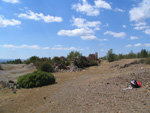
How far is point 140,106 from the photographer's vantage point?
490 cm

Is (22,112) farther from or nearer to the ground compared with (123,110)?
nearer to the ground

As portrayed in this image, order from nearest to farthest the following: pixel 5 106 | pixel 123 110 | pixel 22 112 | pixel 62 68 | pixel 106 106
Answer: pixel 123 110 < pixel 106 106 < pixel 22 112 < pixel 5 106 < pixel 62 68

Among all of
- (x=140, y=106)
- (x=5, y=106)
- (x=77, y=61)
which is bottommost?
(x=5, y=106)

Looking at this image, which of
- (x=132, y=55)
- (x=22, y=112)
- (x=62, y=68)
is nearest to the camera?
(x=22, y=112)

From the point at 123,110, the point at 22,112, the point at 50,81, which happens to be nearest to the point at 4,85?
the point at 50,81

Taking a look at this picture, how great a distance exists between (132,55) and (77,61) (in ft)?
67.4

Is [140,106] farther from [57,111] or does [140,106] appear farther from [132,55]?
[132,55]

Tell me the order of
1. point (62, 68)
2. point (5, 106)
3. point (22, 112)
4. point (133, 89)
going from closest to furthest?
point (22, 112)
point (5, 106)
point (133, 89)
point (62, 68)

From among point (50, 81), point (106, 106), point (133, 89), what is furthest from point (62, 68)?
point (106, 106)

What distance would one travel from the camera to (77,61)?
1007 inches

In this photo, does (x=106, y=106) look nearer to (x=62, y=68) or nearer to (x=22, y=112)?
(x=22, y=112)

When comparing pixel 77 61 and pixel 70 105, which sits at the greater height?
pixel 77 61

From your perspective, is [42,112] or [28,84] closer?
[42,112]

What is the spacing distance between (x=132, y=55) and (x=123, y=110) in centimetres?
3736
